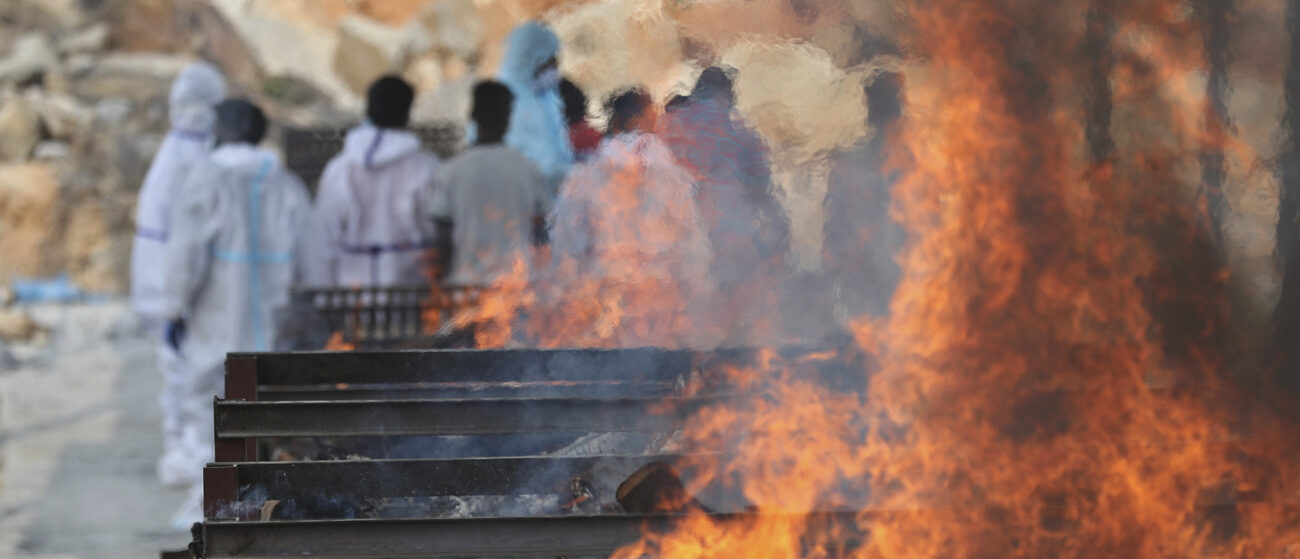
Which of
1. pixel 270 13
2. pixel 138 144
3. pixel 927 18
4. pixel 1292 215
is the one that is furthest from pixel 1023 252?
pixel 270 13

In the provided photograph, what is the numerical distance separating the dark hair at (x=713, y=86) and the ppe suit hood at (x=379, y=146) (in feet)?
6.33

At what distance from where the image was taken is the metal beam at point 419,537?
2395mm

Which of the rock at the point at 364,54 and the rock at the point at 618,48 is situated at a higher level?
the rock at the point at 364,54

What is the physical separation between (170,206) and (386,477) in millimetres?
3981

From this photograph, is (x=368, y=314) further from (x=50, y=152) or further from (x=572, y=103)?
(x=50, y=152)

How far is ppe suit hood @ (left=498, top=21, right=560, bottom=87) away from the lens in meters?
5.96

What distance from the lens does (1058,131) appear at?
13.2 feet

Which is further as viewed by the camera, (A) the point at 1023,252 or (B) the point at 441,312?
(B) the point at 441,312

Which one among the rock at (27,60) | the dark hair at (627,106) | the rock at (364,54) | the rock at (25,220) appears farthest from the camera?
the rock at (364,54)

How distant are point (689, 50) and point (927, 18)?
168 cm

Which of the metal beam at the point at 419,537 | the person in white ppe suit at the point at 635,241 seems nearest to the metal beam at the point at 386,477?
the metal beam at the point at 419,537

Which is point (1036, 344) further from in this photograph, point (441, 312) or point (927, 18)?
point (441, 312)

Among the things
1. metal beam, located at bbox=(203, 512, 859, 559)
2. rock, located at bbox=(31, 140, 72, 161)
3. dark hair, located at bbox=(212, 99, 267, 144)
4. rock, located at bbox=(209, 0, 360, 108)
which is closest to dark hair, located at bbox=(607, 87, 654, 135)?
dark hair, located at bbox=(212, 99, 267, 144)

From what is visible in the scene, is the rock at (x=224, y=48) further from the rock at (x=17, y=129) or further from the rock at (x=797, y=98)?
the rock at (x=797, y=98)
